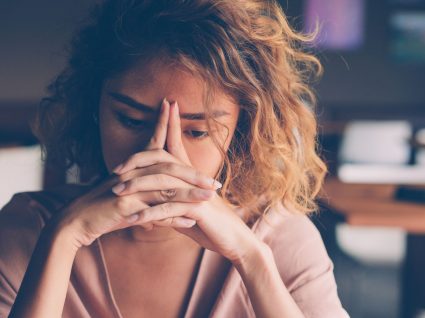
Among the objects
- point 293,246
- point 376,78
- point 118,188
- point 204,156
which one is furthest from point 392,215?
point 376,78

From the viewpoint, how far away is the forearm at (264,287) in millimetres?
1221

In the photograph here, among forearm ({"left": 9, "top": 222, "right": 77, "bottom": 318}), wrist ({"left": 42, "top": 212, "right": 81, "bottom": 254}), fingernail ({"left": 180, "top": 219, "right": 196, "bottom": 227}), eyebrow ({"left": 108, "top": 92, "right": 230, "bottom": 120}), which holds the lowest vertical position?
forearm ({"left": 9, "top": 222, "right": 77, "bottom": 318})

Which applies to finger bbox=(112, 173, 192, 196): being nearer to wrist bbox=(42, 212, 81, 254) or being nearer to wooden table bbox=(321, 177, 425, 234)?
wrist bbox=(42, 212, 81, 254)

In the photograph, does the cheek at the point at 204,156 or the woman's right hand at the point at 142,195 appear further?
the cheek at the point at 204,156

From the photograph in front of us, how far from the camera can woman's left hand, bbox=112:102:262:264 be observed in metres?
1.14

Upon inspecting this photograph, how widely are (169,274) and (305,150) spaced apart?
47cm

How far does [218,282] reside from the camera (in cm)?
139

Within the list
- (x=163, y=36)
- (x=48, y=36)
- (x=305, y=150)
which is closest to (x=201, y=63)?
(x=163, y=36)

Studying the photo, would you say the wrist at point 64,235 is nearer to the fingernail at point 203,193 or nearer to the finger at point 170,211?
the finger at point 170,211

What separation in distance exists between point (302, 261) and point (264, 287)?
203 mm

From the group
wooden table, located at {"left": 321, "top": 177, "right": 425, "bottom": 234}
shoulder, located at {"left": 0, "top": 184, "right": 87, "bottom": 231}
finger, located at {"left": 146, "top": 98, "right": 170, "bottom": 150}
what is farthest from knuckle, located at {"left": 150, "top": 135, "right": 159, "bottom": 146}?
wooden table, located at {"left": 321, "top": 177, "right": 425, "bottom": 234}

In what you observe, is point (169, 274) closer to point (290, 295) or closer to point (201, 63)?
point (290, 295)

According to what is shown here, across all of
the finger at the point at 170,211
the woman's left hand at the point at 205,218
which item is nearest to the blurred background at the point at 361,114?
the woman's left hand at the point at 205,218

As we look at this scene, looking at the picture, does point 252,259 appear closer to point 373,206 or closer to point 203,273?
point 203,273
